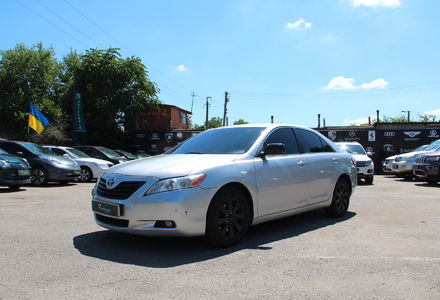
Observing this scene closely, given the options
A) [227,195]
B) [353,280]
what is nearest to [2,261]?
[227,195]

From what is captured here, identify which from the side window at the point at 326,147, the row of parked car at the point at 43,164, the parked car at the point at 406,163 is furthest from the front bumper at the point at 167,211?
the parked car at the point at 406,163

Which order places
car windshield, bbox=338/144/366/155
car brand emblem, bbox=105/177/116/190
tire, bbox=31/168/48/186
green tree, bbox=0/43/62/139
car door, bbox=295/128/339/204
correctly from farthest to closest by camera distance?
1. green tree, bbox=0/43/62/139
2. car windshield, bbox=338/144/366/155
3. tire, bbox=31/168/48/186
4. car door, bbox=295/128/339/204
5. car brand emblem, bbox=105/177/116/190

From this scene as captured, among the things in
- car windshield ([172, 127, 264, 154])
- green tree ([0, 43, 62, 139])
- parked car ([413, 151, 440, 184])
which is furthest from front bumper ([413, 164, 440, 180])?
green tree ([0, 43, 62, 139])

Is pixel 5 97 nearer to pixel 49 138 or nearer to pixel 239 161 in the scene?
pixel 49 138

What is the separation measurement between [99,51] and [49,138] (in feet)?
27.7

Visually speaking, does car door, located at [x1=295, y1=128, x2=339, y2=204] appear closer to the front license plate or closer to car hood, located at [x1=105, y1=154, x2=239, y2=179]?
car hood, located at [x1=105, y1=154, x2=239, y2=179]

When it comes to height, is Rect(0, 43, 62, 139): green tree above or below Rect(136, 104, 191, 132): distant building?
above

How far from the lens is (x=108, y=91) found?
2488cm

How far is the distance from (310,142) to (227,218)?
243 centimetres

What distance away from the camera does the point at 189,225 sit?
408 centimetres

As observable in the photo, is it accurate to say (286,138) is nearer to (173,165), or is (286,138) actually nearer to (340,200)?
(340,200)

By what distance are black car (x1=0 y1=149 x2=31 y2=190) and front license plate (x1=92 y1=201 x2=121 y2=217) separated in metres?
6.79

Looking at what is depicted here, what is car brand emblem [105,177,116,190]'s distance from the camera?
4.41 m

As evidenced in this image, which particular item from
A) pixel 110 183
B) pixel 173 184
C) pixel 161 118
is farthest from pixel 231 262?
pixel 161 118
